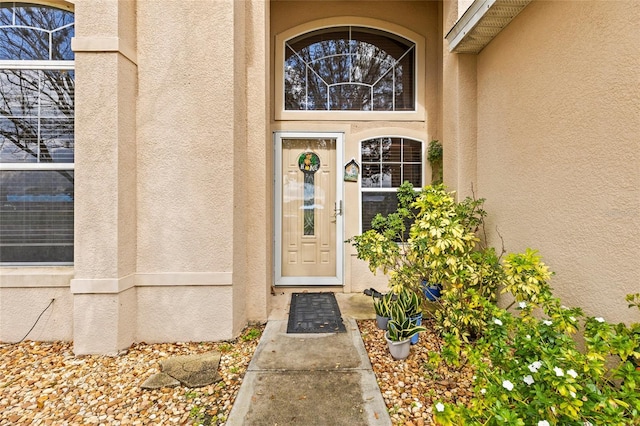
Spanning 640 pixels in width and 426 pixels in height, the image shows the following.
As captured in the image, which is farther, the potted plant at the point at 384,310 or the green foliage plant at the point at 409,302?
the potted plant at the point at 384,310

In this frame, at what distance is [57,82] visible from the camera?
3.18m

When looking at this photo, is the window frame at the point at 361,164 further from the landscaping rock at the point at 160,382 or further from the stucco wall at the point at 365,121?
the landscaping rock at the point at 160,382

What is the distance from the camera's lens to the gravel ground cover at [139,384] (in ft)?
6.88

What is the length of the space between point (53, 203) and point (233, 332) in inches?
92.8

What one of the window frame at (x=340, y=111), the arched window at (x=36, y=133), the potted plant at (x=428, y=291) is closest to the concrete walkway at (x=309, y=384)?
the potted plant at (x=428, y=291)

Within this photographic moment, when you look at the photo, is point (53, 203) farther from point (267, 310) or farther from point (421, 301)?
point (421, 301)

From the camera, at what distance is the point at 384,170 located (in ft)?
15.5

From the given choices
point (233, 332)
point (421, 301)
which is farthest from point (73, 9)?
point (421, 301)

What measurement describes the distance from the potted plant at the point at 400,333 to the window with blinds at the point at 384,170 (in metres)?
1.99

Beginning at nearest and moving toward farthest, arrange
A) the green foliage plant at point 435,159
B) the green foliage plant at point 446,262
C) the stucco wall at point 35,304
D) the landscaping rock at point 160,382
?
the landscaping rock at point 160,382, the green foliage plant at point 446,262, the stucco wall at point 35,304, the green foliage plant at point 435,159

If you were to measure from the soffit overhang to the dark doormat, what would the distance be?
350 cm

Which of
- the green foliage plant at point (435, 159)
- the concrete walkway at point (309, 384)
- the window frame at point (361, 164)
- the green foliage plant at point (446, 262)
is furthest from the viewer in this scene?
the window frame at point (361, 164)

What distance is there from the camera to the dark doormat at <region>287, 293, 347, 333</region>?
3.34 metres

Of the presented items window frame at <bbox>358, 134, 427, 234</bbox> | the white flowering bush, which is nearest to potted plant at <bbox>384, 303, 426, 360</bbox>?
the white flowering bush
